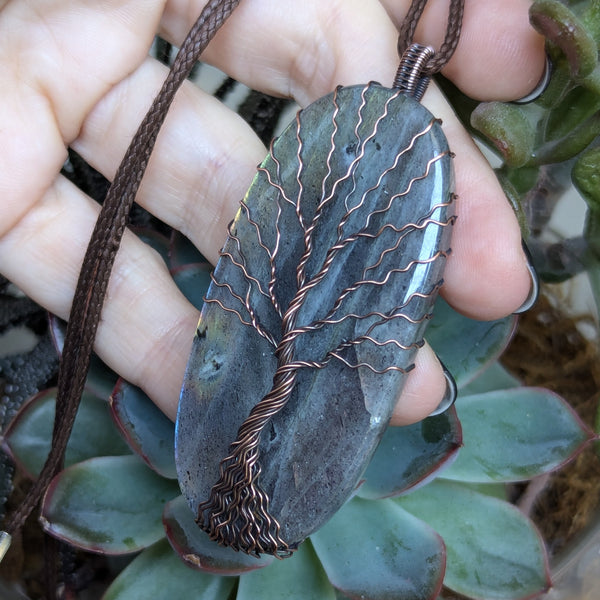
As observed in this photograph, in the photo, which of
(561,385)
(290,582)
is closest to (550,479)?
(561,385)

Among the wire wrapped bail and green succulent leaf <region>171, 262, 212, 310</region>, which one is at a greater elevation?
the wire wrapped bail

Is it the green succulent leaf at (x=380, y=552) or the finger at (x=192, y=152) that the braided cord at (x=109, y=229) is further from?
the green succulent leaf at (x=380, y=552)

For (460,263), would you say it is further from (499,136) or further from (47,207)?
(47,207)

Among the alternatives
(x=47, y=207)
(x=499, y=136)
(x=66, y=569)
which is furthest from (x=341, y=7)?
(x=66, y=569)

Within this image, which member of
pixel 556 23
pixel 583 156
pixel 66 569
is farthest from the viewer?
pixel 66 569

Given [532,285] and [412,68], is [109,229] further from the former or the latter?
[532,285]

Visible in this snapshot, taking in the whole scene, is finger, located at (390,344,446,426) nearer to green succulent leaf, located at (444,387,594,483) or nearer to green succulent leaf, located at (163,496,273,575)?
green succulent leaf, located at (444,387,594,483)

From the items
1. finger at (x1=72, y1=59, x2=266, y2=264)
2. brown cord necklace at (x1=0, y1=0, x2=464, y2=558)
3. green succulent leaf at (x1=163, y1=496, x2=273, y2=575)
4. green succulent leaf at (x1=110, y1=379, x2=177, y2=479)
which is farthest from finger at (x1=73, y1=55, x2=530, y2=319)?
green succulent leaf at (x1=163, y1=496, x2=273, y2=575)
